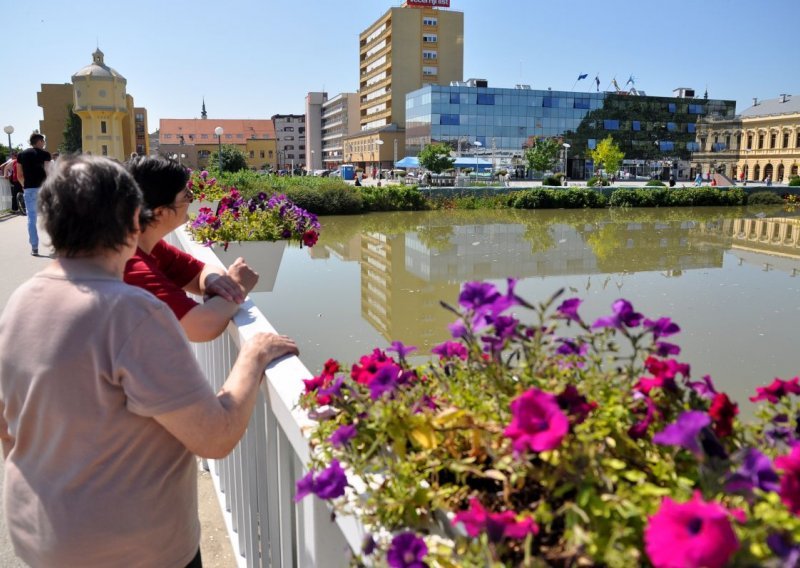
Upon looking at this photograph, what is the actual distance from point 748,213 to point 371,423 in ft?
139

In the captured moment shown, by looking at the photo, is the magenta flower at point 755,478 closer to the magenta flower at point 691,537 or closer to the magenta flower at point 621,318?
the magenta flower at point 691,537

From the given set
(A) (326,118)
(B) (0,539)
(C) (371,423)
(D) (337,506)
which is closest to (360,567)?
(D) (337,506)

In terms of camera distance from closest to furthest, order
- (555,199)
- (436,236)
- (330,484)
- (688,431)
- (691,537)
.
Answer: (691,537) → (688,431) → (330,484) → (436,236) → (555,199)

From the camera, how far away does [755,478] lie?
910mm

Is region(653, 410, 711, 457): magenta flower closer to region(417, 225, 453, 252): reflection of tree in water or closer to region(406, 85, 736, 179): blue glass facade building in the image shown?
region(417, 225, 453, 252): reflection of tree in water

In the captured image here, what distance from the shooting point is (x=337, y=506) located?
1.29 meters

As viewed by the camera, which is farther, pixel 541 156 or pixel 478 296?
pixel 541 156

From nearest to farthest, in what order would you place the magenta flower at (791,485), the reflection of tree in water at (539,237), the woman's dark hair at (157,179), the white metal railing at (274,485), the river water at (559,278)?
the magenta flower at (791,485) → the white metal railing at (274,485) → the woman's dark hair at (157,179) → the river water at (559,278) → the reflection of tree in water at (539,237)

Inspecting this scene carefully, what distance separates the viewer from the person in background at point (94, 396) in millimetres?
1470

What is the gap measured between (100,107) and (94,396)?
7470 centimetres

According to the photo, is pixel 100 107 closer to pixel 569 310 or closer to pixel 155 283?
pixel 155 283

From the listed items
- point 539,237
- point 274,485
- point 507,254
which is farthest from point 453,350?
point 539,237

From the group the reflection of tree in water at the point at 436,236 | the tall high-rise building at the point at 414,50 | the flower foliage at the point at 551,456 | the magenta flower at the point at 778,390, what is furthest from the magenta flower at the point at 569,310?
the tall high-rise building at the point at 414,50

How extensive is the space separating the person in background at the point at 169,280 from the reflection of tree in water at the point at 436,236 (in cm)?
1781
